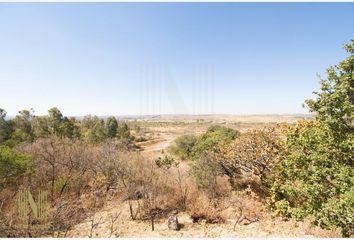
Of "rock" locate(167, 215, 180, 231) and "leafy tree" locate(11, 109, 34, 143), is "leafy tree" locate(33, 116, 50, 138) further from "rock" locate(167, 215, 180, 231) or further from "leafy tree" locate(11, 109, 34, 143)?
"rock" locate(167, 215, 180, 231)

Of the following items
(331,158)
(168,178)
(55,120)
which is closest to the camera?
(331,158)

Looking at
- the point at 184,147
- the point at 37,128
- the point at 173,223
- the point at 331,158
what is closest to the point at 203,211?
the point at 173,223

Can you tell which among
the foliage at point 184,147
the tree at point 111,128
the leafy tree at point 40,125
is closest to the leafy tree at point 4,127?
the leafy tree at point 40,125

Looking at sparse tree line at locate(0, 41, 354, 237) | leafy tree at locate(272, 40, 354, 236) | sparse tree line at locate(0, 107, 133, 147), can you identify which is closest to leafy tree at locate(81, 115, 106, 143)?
sparse tree line at locate(0, 107, 133, 147)

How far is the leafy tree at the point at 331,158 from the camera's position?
577cm

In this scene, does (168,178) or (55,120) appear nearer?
(168,178)

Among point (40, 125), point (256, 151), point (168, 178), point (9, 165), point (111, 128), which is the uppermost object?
point (40, 125)

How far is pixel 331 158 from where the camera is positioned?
640 cm

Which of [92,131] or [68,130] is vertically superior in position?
[68,130]

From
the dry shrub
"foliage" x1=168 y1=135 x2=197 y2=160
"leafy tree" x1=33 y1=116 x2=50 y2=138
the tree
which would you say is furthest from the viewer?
the tree

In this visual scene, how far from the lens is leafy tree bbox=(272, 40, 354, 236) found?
18.9 feet

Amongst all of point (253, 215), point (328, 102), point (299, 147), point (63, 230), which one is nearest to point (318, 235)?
point (253, 215)

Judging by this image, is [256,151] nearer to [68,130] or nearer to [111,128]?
[68,130]

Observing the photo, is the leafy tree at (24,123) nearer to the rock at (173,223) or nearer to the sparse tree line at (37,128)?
the sparse tree line at (37,128)
